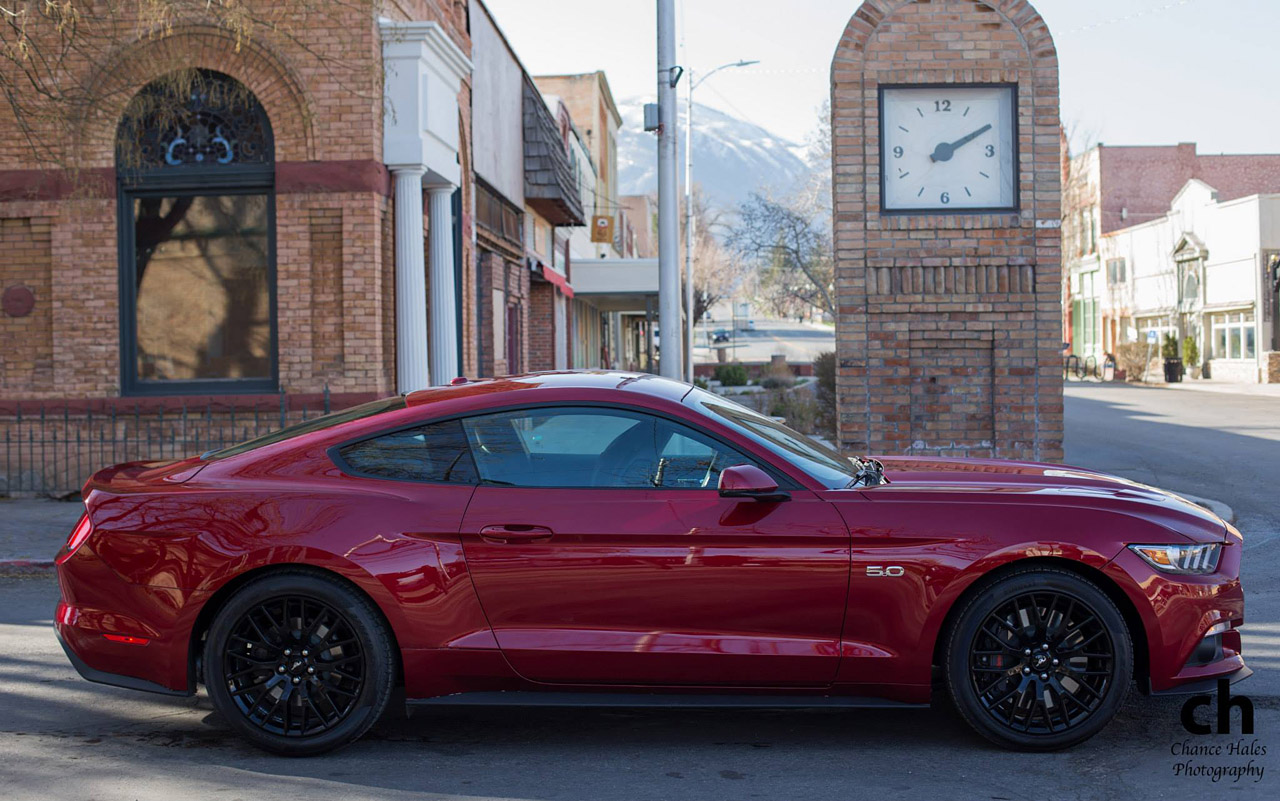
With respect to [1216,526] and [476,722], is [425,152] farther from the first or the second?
[1216,526]

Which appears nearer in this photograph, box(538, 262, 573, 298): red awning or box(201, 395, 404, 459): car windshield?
box(201, 395, 404, 459): car windshield

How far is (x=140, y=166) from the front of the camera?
1320 centimetres

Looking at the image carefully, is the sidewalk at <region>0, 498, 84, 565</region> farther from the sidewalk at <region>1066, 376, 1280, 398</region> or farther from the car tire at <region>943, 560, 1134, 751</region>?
the sidewalk at <region>1066, 376, 1280, 398</region>

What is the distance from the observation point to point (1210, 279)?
45.9 meters

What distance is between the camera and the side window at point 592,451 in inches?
191

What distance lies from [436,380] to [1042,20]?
8.37 metres

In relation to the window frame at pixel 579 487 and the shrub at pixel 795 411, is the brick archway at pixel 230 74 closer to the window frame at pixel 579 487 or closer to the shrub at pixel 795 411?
the shrub at pixel 795 411

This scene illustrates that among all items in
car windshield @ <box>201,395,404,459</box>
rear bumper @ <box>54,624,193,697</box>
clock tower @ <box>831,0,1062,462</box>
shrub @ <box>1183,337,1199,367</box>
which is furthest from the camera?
shrub @ <box>1183,337,1199,367</box>

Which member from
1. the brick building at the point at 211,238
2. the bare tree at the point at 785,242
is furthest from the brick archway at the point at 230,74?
the bare tree at the point at 785,242

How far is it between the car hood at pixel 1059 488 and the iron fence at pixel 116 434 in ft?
29.3

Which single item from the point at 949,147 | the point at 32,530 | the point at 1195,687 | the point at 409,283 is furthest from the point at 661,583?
the point at 409,283

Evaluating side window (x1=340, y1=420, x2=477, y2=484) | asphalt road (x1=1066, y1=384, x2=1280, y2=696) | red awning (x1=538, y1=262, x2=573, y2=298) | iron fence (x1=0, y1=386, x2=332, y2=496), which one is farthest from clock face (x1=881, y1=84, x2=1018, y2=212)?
red awning (x1=538, y1=262, x2=573, y2=298)

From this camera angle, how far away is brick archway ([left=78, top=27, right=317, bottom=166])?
13102 millimetres

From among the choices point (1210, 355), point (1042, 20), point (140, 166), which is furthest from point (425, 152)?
point (1210, 355)
